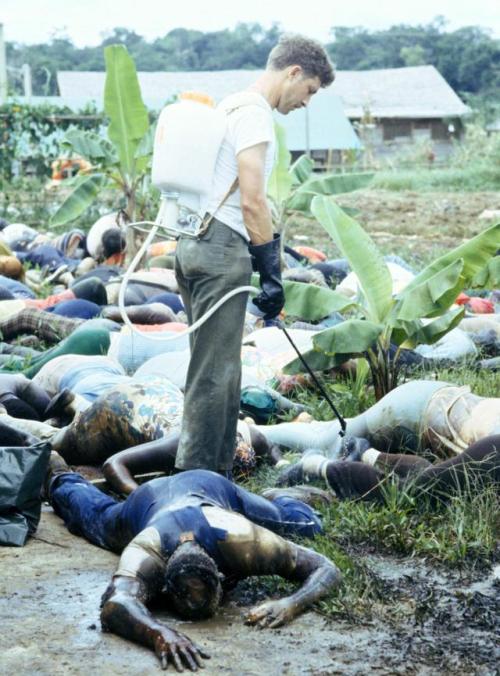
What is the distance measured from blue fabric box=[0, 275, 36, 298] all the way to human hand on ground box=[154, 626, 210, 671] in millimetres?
7039

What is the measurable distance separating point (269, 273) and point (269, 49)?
5901 cm

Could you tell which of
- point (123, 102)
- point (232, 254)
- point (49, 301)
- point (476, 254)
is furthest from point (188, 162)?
point (123, 102)

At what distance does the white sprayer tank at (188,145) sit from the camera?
446cm

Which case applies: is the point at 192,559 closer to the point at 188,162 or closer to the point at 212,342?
the point at 212,342

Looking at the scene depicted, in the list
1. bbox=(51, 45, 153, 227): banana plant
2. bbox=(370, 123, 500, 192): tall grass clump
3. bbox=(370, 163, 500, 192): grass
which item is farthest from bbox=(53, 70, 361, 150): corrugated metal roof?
bbox=(51, 45, 153, 227): banana plant

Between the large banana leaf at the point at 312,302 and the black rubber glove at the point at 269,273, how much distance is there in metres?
1.78

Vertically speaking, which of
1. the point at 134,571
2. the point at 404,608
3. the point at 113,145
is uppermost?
the point at 113,145

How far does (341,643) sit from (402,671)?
265 millimetres

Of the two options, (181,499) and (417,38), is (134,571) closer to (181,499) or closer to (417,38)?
(181,499)

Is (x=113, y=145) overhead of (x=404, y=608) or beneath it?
overhead

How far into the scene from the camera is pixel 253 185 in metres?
4.50

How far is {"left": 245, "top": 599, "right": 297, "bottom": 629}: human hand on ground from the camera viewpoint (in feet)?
12.0

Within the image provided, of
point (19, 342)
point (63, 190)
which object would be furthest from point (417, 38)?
point (19, 342)

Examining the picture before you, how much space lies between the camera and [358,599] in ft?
12.7
